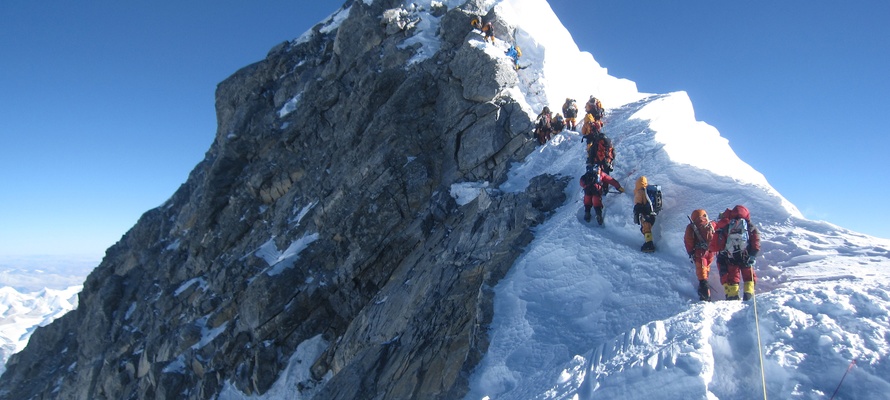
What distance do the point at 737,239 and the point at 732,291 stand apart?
88 cm

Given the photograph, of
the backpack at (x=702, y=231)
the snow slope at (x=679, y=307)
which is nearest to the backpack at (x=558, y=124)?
the snow slope at (x=679, y=307)

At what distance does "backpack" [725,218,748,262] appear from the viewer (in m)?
7.52

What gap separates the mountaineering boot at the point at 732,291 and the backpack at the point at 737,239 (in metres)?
0.44

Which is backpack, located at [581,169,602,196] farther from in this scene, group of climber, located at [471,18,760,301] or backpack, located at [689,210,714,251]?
backpack, located at [689,210,714,251]

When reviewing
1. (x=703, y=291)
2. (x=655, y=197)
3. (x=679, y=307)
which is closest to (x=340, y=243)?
(x=655, y=197)

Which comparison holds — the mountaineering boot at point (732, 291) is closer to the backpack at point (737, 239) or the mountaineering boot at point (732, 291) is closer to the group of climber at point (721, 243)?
the group of climber at point (721, 243)

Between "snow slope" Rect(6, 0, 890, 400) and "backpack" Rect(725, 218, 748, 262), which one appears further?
"backpack" Rect(725, 218, 748, 262)

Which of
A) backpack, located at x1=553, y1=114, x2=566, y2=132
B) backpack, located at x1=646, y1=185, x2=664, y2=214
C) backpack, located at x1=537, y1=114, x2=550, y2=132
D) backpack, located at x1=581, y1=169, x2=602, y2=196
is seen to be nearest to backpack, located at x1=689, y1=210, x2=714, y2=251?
backpack, located at x1=646, y1=185, x2=664, y2=214

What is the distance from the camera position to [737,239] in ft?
25.0

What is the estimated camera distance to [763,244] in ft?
28.9

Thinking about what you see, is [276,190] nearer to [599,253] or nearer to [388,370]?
[388,370]

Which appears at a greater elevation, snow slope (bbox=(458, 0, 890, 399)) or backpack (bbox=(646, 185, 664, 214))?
backpack (bbox=(646, 185, 664, 214))

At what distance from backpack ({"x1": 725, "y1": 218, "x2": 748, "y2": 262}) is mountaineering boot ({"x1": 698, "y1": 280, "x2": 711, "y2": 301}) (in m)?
0.64

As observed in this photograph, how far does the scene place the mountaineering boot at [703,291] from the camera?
769cm
